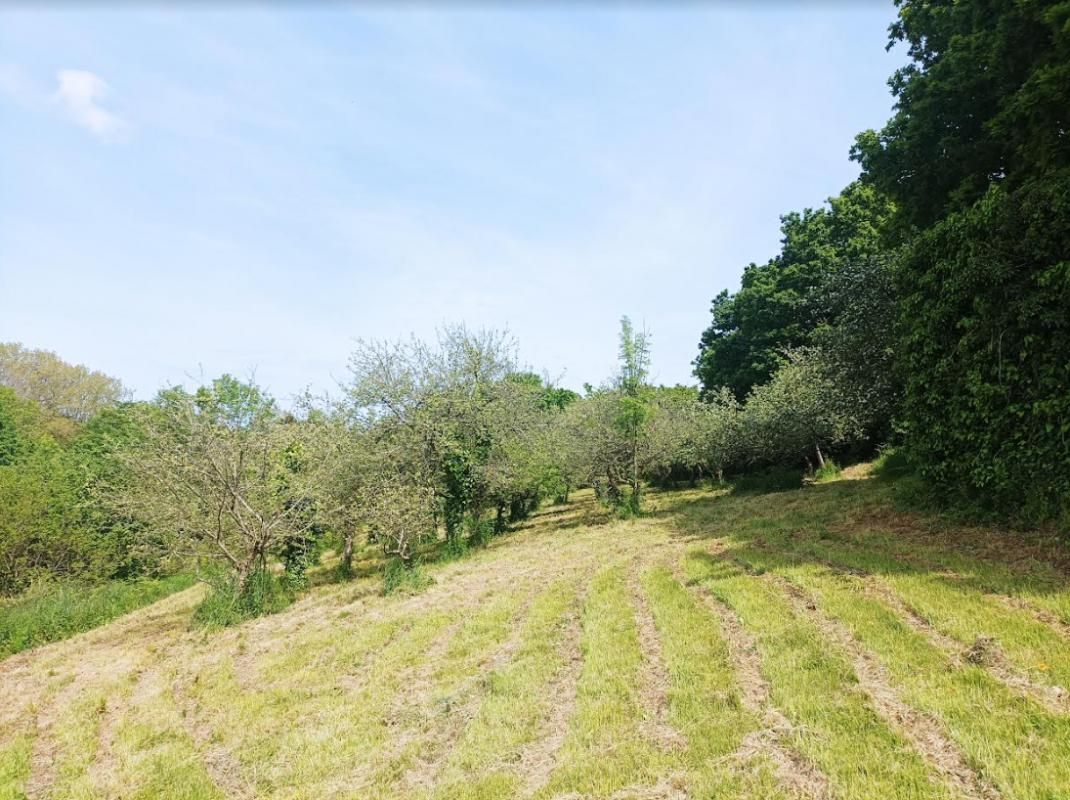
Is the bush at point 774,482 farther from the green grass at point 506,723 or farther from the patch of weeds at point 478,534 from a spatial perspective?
the green grass at point 506,723

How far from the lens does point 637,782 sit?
418 cm

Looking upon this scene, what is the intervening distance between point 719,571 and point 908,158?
11.4m

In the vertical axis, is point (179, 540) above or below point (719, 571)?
Answer: above

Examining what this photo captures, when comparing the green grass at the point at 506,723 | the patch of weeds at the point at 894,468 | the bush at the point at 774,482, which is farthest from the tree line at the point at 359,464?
the green grass at the point at 506,723

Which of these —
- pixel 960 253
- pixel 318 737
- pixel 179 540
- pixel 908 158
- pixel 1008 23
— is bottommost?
pixel 318 737

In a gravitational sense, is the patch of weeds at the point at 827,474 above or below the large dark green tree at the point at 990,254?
below

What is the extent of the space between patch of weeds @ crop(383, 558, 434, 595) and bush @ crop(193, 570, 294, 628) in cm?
277

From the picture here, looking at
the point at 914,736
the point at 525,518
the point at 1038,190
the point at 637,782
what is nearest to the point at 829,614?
the point at 914,736

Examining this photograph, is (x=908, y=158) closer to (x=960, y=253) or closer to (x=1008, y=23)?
(x=1008, y=23)

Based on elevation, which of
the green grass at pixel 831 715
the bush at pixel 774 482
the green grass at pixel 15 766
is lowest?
the green grass at pixel 15 766

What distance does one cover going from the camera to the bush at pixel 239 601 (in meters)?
13.0

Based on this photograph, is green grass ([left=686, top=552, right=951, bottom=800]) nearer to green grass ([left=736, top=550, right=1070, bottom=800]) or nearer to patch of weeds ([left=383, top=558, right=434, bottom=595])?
green grass ([left=736, top=550, right=1070, bottom=800])

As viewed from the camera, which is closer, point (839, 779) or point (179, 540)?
point (839, 779)

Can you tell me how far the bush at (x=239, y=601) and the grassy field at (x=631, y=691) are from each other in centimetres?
118
